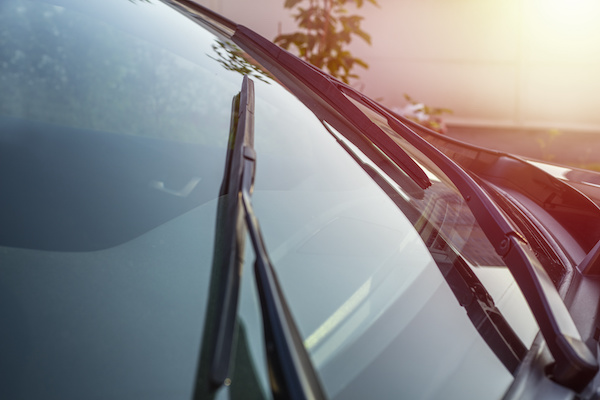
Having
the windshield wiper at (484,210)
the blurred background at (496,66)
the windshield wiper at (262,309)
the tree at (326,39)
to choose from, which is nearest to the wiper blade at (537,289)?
the windshield wiper at (484,210)

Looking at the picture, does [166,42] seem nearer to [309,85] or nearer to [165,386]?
[309,85]

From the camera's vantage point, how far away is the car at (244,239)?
689 mm

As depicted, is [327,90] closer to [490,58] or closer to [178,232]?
[178,232]

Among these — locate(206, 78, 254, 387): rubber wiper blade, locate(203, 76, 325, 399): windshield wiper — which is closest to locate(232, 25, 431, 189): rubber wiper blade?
locate(206, 78, 254, 387): rubber wiper blade

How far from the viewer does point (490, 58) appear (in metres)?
7.09

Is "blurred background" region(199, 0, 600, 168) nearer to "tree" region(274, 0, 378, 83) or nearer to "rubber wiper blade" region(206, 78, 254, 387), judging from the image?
"tree" region(274, 0, 378, 83)

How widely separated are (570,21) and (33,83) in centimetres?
706

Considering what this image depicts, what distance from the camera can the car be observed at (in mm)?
689

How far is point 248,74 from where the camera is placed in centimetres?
130

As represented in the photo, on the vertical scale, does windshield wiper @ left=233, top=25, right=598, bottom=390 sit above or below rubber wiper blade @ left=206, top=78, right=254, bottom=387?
above

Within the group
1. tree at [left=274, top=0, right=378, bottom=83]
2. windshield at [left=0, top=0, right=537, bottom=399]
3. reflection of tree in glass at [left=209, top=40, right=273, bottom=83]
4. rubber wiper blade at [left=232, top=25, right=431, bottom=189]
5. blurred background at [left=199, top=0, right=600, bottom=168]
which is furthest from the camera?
blurred background at [left=199, top=0, right=600, bottom=168]

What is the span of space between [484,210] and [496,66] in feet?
21.9

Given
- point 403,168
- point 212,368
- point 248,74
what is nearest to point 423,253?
point 403,168

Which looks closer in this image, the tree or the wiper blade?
the wiper blade
